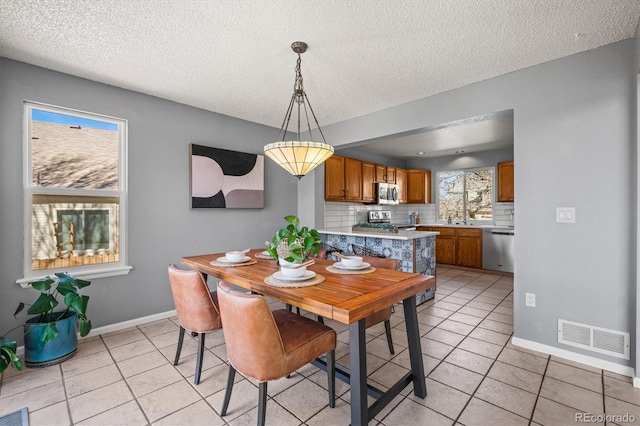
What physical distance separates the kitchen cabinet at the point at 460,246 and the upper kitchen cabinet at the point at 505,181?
84 cm

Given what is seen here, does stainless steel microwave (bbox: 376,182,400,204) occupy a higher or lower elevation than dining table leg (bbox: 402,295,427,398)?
higher

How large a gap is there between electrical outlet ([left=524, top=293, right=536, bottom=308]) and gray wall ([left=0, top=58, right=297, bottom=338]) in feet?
10.7

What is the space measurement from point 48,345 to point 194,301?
54.4 inches

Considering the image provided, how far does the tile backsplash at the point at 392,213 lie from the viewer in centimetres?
534

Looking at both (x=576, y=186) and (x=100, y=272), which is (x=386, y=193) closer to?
(x=576, y=186)

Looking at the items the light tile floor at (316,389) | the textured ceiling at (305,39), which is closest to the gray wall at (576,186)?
the textured ceiling at (305,39)

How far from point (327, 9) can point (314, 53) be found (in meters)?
0.54

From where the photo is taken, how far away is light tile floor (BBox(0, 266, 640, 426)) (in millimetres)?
1756

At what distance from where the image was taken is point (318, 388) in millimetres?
2057

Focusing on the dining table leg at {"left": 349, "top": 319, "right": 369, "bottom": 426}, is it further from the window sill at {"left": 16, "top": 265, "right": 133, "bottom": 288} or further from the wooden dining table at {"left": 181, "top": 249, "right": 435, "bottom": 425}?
the window sill at {"left": 16, "top": 265, "right": 133, "bottom": 288}

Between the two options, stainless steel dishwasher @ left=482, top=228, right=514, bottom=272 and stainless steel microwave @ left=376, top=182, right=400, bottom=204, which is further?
stainless steel microwave @ left=376, top=182, right=400, bottom=204

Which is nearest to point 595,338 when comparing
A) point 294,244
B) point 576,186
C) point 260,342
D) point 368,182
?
point 576,186

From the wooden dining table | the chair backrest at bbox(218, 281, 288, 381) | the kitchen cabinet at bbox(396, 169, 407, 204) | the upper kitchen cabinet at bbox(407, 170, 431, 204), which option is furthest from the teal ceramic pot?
the upper kitchen cabinet at bbox(407, 170, 431, 204)

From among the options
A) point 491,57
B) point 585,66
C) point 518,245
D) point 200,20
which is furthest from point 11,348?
point 585,66
